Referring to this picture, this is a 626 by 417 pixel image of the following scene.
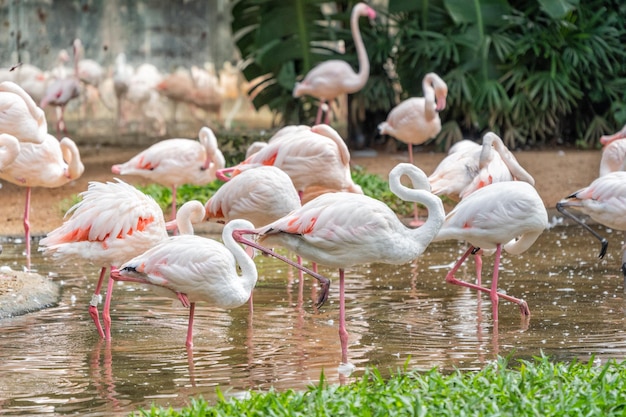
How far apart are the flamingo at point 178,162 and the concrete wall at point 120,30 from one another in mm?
5262

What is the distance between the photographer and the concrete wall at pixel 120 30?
14.2 meters

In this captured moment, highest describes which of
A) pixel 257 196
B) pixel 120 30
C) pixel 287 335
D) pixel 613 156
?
pixel 120 30

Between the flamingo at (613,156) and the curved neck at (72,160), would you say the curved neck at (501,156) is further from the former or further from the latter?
the curved neck at (72,160)

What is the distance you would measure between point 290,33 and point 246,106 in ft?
5.62

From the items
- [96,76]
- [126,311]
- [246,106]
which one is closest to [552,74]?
[246,106]

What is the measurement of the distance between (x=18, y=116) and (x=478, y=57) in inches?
297

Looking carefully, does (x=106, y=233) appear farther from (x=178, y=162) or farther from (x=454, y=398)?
(x=178, y=162)

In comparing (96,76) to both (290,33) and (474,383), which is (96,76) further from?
(474,383)

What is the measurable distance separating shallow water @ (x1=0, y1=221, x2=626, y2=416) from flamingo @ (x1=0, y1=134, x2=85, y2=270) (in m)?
0.89

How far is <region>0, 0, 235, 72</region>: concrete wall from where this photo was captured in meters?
14.2

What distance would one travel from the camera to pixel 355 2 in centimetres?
1435

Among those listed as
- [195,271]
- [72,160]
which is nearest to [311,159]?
[72,160]

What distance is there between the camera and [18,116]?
761 cm

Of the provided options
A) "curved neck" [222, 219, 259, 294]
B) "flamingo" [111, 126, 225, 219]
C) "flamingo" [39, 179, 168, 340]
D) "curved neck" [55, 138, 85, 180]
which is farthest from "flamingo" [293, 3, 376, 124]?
"curved neck" [222, 219, 259, 294]
